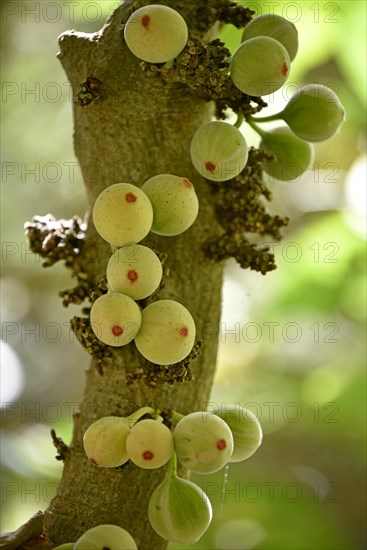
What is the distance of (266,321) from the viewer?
2.29 meters

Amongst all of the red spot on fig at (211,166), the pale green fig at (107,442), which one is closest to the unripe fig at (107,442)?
the pale green fig at (107,442)

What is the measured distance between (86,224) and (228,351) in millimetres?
1758

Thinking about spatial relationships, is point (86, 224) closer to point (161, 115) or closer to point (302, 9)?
point (161, 115)

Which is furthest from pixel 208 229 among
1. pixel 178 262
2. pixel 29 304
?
pixel 29 304

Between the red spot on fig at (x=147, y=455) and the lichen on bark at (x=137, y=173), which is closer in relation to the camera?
the red spot on fig at (x=147, y=455)

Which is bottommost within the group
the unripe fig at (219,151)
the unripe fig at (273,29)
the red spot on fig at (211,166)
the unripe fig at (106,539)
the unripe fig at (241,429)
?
the unripe fig at (106,539)

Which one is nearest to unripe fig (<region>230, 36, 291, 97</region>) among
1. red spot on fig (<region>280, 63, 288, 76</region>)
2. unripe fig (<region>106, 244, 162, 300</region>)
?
red spot on fig (<region>280, 63, 288, 76</region>)

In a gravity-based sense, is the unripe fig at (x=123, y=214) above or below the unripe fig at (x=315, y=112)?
below

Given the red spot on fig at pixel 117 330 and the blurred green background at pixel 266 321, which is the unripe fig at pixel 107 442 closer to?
the red spot on fig at pixel 117 330

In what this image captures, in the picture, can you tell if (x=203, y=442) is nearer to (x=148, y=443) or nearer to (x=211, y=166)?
(x=148, y=443)

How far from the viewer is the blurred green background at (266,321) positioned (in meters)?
2.09

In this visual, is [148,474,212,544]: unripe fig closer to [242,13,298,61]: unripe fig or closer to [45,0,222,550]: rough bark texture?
[45,0,222,550]: rough bark texture

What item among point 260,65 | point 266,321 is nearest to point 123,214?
point 260,65

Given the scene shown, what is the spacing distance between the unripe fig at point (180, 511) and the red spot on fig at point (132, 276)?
225 millimetres
